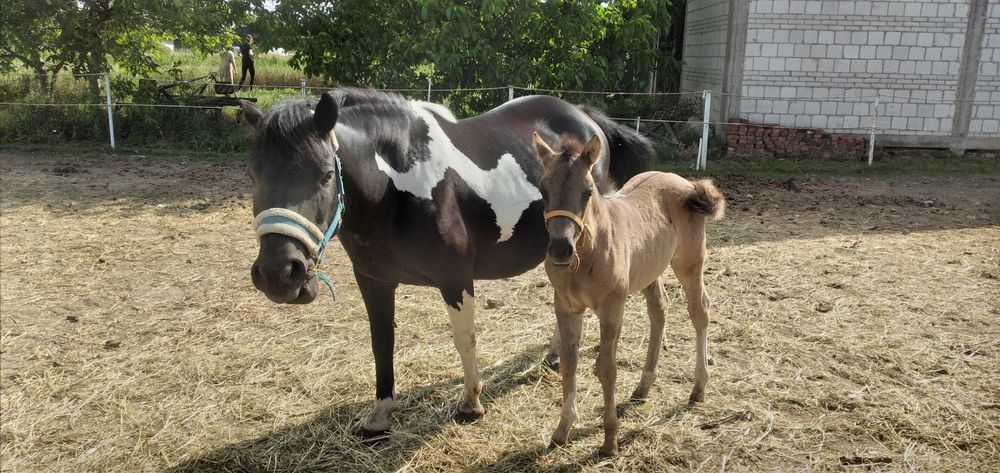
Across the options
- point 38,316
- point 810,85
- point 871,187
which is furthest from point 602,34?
point 38,316

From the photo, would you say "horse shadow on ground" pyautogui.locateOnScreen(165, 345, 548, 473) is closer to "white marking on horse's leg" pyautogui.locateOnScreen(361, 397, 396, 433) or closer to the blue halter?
"white marking on horse's leg" pyautogui.locateOnScreen(361, 397, 396, 433)

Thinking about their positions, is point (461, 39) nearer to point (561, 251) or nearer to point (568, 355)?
point (568, 355)

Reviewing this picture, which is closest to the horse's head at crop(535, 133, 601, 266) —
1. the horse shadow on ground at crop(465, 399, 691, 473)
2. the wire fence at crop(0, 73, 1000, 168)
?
the horse shadow on ground at crop(465, 399, 691, 473)

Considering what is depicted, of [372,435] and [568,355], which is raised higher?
[568,355]

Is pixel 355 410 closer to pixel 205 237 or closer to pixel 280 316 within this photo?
pixel 280 316

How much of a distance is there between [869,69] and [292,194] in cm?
1195

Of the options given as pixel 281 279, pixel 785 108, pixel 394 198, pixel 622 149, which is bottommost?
pixel 281 279

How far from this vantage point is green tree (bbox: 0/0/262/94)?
12000 millimetres

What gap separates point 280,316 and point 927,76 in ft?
38.5

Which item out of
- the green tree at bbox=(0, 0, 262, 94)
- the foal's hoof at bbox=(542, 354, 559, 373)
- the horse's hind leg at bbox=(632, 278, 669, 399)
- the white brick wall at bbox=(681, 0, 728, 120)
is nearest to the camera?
the horse's hind leg at bbox=(632, 278, 669, 399)

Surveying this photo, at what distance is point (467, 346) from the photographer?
3197mm

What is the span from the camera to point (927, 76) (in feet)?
38.0

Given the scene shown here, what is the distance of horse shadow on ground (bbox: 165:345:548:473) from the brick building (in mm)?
9777

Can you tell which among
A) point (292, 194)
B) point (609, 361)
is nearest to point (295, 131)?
point (292, 194)
